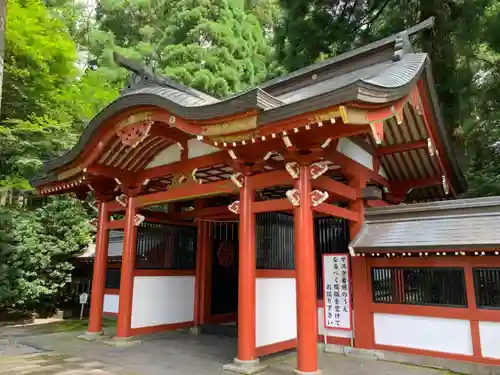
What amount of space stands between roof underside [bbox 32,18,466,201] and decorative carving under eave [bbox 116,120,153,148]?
0.79 feet

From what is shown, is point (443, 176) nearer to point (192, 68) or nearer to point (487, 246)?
point (487, 246)

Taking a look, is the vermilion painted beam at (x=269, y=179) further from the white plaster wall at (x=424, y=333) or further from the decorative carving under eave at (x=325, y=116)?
the white plaster wall at (x=424, y=333)

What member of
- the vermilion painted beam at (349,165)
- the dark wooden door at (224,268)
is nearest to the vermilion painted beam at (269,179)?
the vermilion painted beam at (349,165)

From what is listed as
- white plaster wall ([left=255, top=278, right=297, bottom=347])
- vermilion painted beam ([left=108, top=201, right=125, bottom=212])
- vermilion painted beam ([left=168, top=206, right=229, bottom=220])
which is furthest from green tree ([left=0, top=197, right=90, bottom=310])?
white plaster wall ([left=255, top=278, right=297, bottom=347])

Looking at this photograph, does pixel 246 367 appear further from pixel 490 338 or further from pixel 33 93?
pixel 33 93

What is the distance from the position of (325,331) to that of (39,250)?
8.30 meters

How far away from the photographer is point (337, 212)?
6.40 metres

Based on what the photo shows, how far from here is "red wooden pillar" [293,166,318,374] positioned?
17.4ft

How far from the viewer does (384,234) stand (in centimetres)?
666

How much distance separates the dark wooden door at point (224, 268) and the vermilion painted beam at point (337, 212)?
380 centimetres

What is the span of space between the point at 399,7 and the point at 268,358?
11.7 meters

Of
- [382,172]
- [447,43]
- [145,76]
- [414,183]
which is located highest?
[447,43]

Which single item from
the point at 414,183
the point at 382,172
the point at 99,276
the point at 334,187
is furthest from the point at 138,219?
the point at 414,183

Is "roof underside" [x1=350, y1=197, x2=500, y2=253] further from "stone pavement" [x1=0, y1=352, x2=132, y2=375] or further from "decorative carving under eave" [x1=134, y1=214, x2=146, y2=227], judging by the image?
"stone pavement" [x1=0, y1=352, x2=132, y2=375]
